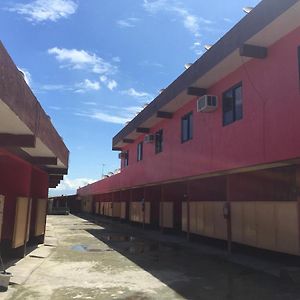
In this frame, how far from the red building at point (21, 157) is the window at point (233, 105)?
578cm

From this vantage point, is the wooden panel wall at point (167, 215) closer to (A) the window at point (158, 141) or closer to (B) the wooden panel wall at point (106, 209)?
(A) the window at point (158, 141)

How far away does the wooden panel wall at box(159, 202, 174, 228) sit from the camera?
24.5 metres

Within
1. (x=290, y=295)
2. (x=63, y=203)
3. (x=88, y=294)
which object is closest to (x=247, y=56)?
(x=290, y=295)

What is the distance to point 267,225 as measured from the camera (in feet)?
46.7

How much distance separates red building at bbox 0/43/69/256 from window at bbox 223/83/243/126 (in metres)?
5.78

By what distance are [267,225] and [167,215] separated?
36.7 feet

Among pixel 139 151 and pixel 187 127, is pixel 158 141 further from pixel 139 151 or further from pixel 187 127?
pixel 139 151

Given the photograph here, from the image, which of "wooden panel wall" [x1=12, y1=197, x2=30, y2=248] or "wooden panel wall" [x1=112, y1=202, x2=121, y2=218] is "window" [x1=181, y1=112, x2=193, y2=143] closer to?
"wooden panel wall" [x1=12, y1=197, x2=30, y2=248]

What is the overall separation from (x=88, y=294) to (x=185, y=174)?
34.0 ft

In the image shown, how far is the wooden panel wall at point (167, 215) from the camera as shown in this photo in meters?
24.5

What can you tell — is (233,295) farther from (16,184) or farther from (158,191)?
(158,191)

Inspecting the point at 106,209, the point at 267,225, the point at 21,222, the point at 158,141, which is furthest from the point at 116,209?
the point at 267,225

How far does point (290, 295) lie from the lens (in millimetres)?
9141

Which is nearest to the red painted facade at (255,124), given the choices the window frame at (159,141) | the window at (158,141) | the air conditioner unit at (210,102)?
the air conditioner unit at (210,102)
